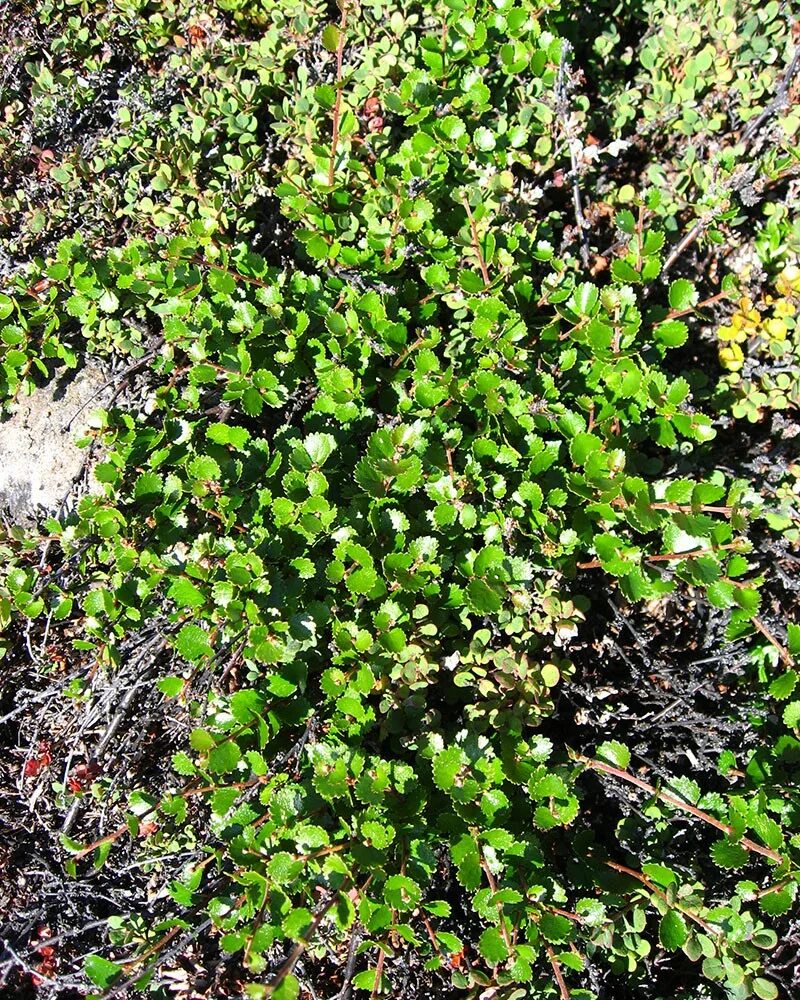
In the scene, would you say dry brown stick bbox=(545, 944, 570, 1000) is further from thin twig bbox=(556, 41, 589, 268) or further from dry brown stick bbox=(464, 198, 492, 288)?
thin twig bbox=(556, 41, 589, 268)

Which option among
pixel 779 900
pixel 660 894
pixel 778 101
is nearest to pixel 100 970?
pixel 660 894

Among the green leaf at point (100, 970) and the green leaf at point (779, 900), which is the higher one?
the green leaf at point (100, 970)

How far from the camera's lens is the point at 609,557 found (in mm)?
1818

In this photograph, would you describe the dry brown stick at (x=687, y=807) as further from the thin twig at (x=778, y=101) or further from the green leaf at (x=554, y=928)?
the thin twig at (x=778, y=101)

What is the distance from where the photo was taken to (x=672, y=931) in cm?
163

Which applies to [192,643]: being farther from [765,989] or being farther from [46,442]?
[765,989]

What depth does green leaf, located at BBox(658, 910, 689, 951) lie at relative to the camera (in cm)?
162

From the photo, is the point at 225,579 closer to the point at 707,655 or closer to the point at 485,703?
the point at 485,703

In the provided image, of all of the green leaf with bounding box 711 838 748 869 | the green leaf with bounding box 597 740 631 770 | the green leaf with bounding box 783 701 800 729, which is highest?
the green leaf with bounding box 597 740 631 770

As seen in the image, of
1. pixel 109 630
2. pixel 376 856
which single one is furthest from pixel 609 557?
pixel 109 630

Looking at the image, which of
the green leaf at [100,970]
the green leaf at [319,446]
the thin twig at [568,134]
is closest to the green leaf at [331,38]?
the thin twig at [568,134]

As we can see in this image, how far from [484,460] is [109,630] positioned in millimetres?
1154

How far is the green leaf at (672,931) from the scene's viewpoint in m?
1.62

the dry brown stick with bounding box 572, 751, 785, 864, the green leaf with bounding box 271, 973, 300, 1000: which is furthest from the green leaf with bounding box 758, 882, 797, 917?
the green leaf with bounding box 271, 973, 300, 1000
